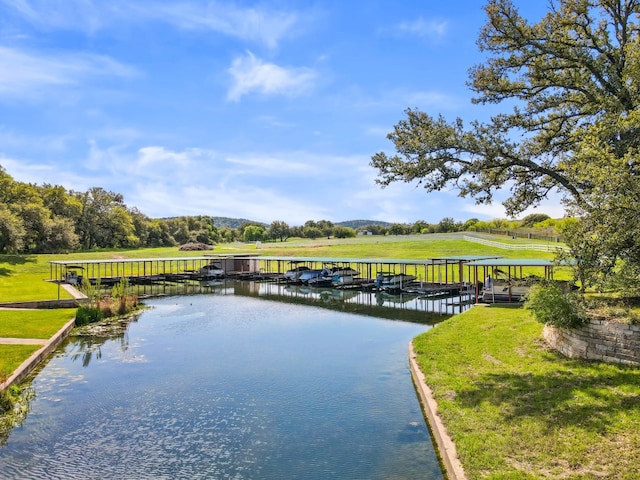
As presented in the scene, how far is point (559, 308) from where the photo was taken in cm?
1292

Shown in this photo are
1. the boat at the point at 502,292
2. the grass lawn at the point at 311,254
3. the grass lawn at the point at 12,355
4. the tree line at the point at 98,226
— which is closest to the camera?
the grass lawn at the point at 12,355

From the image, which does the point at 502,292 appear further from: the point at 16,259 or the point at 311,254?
the point at 16,259

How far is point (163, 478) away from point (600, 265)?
11.7 m

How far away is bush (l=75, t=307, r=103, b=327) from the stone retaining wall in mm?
23029

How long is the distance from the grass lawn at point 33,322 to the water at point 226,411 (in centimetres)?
156

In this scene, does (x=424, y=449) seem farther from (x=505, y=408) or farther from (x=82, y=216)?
(x=82, y=216)

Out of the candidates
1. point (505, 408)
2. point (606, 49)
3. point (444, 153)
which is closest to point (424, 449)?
point (505, 408)

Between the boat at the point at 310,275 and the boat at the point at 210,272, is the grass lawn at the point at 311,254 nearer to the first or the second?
the boat at the point at 210,272

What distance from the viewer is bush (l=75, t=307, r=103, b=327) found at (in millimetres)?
25391

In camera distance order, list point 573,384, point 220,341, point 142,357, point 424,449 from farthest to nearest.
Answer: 1. point 220,341
2. point 142,357
3. point 573,384
4. point 424,449

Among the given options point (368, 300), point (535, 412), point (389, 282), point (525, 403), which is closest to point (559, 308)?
point (525, 403)

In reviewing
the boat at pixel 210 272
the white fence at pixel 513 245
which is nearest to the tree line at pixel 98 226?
the white fence at pixel 513 245

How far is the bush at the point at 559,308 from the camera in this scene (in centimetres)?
1273

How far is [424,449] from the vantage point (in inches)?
396
